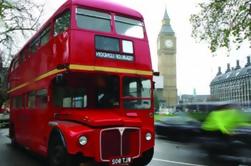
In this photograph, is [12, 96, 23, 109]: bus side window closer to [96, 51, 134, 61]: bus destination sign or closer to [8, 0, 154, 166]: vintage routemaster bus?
[8, 0, 154, 166]: vintage routemaster bus

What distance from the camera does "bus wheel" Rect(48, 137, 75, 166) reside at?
9.44 meters

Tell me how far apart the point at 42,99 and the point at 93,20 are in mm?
2765

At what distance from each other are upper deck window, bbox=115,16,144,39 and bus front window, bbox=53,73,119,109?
1283mm

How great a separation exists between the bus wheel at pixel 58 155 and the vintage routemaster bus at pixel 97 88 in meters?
0.02

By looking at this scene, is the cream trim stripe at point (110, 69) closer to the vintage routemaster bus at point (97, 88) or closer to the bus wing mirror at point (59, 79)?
the vintage routemaster bus at point (97, 88)

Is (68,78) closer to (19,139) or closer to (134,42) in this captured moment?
(134,42)

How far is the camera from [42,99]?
12125 mm

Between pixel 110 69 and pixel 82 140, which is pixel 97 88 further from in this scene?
pixel 82 140

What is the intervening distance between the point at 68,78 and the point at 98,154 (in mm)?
2013

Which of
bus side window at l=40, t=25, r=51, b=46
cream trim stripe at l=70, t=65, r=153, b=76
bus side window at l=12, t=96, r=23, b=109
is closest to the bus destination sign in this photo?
cream trim stripe at l=70, t=65, r=153, b=76

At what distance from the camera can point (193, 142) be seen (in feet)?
42.9

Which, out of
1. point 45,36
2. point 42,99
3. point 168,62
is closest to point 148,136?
point 42,99

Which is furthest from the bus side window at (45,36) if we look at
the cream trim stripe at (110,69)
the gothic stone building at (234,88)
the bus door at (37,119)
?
the gothic stone building at (234,88)

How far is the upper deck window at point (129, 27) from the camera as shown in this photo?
11016 mm
